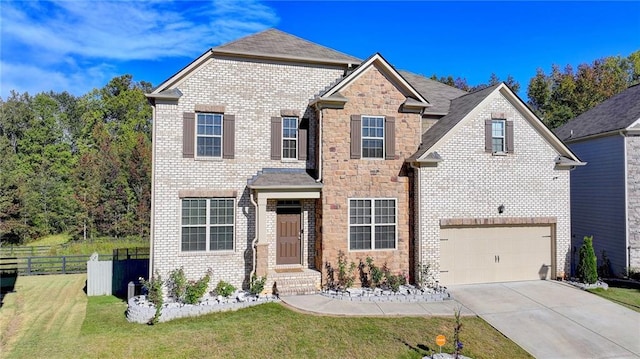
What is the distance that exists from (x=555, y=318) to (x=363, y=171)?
6985 millimetres

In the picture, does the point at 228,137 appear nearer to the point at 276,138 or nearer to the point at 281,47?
the point at 276,138

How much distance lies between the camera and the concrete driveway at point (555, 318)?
8906 mm

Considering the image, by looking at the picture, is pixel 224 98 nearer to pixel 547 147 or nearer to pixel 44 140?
pixel 547 147

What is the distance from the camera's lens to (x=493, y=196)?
45.8 feet

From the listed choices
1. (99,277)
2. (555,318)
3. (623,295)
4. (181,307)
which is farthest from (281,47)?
(623,295)

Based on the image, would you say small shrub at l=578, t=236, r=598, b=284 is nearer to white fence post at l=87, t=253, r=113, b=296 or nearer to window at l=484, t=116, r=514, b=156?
window at l=484, t=116, r=514, b=156

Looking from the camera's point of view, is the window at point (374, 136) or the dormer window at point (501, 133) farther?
the dormer window at point (501, 133)

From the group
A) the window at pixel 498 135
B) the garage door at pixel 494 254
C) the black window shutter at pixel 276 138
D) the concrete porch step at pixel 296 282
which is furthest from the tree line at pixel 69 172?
the window at pixel 498 135

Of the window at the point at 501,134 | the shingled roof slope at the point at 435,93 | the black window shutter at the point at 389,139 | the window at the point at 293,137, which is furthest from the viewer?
the shingled roof slope at the point at 435,93

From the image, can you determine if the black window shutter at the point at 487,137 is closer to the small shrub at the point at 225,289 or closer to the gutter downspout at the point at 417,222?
the gutter downspout at the point at 417,222

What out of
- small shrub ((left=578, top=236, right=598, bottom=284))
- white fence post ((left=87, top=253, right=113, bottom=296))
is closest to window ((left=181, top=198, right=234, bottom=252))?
white fence post ((left=87, top=253, right=113, bottom=296))

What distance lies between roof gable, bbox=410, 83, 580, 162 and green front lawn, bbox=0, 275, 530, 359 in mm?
5999

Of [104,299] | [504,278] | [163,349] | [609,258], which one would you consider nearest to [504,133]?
[504,278]

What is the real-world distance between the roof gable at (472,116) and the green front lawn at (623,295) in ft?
15.4
